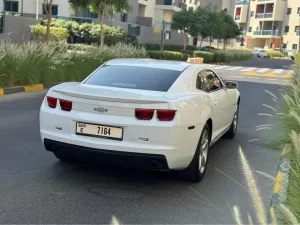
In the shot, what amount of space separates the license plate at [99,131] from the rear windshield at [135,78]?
0.86 m

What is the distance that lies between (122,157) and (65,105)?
95 cm

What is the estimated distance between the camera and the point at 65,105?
16.6ft

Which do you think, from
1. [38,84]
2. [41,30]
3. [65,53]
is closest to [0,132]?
[38,84]

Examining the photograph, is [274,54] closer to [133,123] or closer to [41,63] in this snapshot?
[41,63]

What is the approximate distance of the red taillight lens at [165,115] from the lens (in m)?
4.69

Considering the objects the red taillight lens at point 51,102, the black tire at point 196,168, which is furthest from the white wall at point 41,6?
the black tire at point 196,168

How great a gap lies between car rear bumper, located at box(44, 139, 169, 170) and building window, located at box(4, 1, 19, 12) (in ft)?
155

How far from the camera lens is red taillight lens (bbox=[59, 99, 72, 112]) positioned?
501 centimetres

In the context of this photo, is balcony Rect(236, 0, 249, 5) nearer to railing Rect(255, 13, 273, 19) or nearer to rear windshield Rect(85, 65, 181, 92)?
railing Rect(255, 13, 273, 19)

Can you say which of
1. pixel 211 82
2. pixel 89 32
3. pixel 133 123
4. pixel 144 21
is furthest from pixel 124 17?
pixel 133 123

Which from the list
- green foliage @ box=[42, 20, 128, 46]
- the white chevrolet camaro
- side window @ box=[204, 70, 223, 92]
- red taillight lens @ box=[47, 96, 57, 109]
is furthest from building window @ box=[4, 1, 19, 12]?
red taillight lens @ box=[47, 96, 57, 109]

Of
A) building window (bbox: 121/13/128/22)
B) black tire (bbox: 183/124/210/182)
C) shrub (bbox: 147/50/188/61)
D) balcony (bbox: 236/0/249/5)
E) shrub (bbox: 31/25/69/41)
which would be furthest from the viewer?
balcony (bbox: 236/0/249/5)

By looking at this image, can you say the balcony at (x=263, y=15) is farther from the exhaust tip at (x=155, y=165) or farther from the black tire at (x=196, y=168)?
the exhaust tip at (x=155, y=165)

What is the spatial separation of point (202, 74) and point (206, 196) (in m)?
2.08
